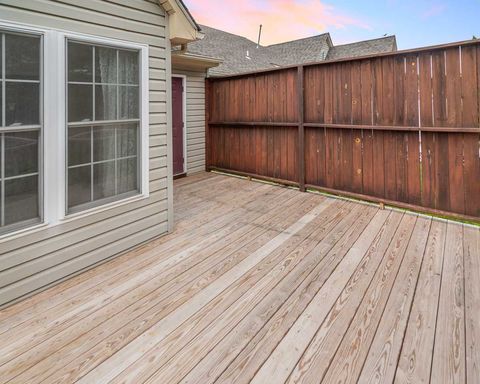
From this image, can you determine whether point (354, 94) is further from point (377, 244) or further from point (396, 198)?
point (377, 244)

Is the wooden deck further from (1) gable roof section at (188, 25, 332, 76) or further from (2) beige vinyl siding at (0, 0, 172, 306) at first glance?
(1) gable roof section at (188, 25, 332, 76)

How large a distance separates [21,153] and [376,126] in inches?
171

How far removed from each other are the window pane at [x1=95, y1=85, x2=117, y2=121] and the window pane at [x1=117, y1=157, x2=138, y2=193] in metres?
0.46

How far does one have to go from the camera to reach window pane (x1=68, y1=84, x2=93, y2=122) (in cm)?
273

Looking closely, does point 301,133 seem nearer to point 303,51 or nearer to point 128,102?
point 128,102

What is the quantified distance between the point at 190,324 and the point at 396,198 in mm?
3727

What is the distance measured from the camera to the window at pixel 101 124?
2.78 meters

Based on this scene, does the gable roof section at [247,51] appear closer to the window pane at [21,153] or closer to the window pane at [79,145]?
the window pane at [79,145]

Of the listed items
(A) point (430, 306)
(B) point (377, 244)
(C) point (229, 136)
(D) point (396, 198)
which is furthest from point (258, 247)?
(C) point (229, 136)

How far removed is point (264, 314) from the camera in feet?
7.48

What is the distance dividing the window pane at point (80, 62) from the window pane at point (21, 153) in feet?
1.99

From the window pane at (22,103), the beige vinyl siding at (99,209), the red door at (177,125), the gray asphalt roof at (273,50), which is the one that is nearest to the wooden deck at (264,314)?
the beige vinyl siding at (99,209)

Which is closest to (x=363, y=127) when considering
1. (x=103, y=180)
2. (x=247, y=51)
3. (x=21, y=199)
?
(x=103, y=180)

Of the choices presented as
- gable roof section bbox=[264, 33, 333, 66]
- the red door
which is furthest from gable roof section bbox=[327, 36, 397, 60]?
the red door
